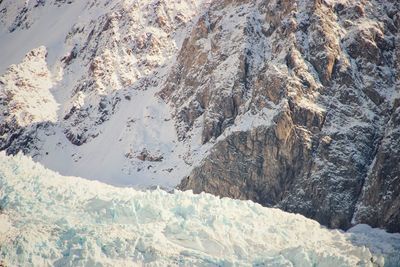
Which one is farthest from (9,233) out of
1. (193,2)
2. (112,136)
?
(193,2)

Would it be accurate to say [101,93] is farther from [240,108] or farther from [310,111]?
[310,111]

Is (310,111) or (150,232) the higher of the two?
(150,232)

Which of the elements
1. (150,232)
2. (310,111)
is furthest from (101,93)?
(150,232)

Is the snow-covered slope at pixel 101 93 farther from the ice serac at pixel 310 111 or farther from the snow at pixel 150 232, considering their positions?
the snow at pixel 150 232

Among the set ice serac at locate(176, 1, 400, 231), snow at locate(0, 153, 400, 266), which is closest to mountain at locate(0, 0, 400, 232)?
ice serac at locate(176, 1, 400, 231)

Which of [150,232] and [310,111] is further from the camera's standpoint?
[310,111]

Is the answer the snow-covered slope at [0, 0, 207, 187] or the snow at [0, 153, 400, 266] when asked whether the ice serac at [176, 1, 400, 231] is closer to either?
the snow-covered slope at [0, 0, 207, 187]

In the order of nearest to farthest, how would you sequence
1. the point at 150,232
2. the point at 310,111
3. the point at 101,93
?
the point at 150,232
the point at 310,111
the point at 101,93
